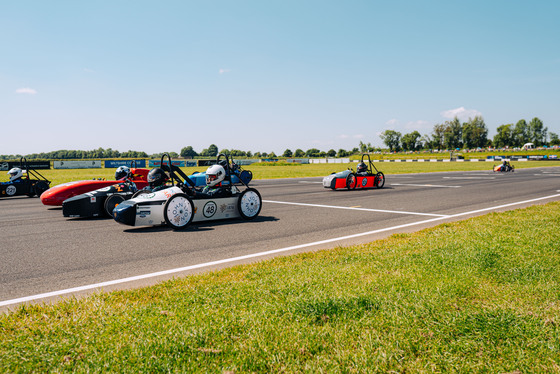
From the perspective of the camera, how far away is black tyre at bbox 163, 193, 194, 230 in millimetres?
8109

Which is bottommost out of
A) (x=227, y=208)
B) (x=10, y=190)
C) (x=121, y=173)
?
(x=227, y=208)

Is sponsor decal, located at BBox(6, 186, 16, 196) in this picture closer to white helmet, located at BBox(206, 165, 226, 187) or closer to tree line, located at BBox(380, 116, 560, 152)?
white helmet, located at BBox(206, 165, 226, 187)

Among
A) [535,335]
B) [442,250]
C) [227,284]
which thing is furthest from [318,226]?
[535,335]

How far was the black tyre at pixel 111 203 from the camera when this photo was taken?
390 inches

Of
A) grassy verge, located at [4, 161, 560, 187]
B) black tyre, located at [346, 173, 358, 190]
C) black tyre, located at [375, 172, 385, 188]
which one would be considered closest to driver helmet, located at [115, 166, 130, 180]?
black tyre, located at [346, 173, 358, 190]

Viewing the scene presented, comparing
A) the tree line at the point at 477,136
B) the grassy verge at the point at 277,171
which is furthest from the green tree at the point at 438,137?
the grassy verge at the point at 277,171

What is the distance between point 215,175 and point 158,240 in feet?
8.17

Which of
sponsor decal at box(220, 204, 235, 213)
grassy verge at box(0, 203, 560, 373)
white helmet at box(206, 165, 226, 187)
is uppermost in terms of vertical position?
white helmet at box(206, 165, 226, 187)

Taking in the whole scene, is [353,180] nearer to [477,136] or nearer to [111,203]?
[111,203]

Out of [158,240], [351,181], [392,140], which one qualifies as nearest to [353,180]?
[351,181]

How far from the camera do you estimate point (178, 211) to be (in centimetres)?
825

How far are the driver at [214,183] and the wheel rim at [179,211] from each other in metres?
0.72

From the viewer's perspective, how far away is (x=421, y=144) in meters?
176

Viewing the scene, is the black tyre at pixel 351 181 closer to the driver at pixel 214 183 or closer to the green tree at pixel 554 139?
the driver at pixel 214 183
